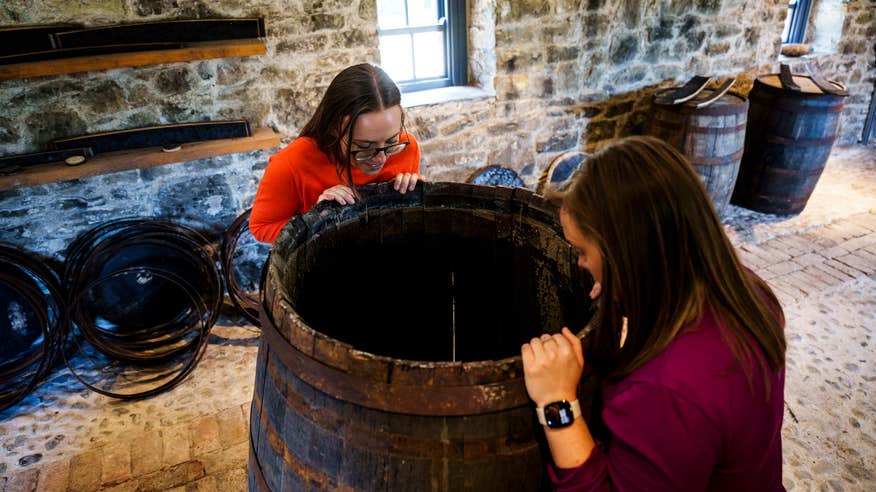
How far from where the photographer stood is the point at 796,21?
5.92m

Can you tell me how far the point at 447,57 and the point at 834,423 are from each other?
324 cm

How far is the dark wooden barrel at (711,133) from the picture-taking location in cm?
389

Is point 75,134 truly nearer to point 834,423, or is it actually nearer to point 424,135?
point 424,135

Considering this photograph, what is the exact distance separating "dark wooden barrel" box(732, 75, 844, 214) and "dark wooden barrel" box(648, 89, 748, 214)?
1.60ft

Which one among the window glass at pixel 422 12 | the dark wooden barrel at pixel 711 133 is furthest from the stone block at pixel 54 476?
the dark wooden barrel at pixel 711 133

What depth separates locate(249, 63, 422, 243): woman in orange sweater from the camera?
1906mm

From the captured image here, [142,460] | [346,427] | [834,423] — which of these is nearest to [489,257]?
[346,427]

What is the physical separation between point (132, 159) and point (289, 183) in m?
1.35

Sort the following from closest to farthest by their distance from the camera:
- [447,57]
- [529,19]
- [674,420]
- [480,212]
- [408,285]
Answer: [674,420]
[480,212]
[408,285]
[529,19]
[447,57]

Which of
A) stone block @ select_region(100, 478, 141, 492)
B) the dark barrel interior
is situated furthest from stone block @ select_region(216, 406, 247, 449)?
the dark barrel interior

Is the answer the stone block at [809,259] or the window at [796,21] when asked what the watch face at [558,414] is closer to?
the stone block at [809,259]

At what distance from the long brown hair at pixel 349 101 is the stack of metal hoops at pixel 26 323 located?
2049mm

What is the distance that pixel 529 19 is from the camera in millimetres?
3750

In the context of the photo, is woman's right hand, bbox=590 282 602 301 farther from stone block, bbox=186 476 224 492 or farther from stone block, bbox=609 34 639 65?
stone block, bbox=609 34 639 65
